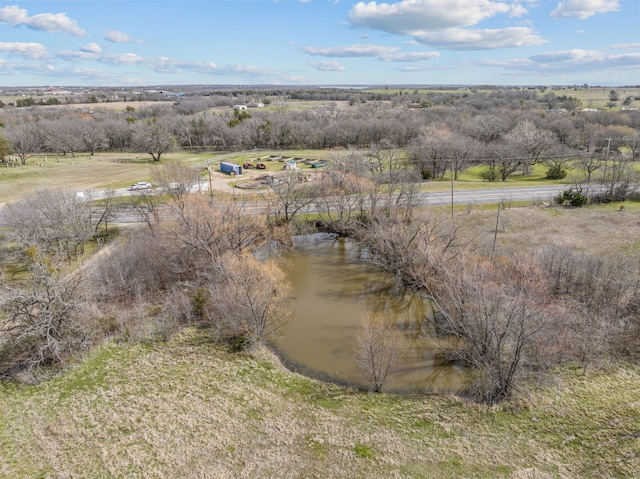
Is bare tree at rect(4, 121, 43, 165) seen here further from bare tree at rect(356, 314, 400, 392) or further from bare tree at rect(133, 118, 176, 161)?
bare tree at rect(356, 314, 400, 392)

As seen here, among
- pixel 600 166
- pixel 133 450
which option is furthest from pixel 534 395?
pixel 600 166

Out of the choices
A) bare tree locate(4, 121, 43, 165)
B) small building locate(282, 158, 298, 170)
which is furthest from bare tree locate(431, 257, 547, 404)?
bare tree locate(4, 121, 43, 165)

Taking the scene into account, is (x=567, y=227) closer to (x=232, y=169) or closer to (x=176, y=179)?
(x=176, y=179)

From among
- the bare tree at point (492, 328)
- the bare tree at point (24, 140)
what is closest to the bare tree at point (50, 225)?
the bare tree at point (492, 328)

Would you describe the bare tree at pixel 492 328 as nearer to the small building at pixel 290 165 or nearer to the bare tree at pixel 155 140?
the small building at pixel 290 165

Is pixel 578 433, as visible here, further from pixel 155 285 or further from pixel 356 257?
pixel 155 285

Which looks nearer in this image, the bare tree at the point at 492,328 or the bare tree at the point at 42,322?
the bare tree at the point at 492,328

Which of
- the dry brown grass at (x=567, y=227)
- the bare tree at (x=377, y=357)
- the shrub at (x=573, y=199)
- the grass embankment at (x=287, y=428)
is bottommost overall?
the grass embankment at (x=287, y=428)
